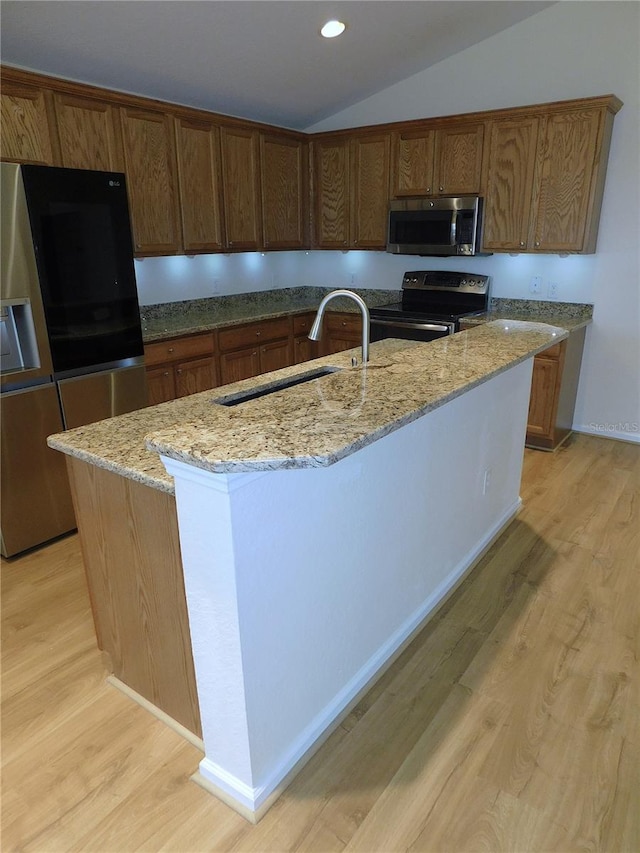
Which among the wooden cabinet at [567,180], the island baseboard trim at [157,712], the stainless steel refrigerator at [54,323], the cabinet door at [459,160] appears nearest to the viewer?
the island baseboard trim at [157,712]

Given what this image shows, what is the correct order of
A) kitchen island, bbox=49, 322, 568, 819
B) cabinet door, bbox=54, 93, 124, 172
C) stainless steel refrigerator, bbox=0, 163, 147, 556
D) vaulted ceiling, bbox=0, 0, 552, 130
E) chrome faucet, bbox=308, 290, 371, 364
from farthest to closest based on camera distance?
cabinet door, bbox=54, 93, 124, 172 → vaulted ceiling, bbox=0, 0, 552, 130 → stainless steel refrigerator, bbox=0, 163, 147, 556 → chrome faucet, bbox=308, 290, 371, 364 → kitchen island, bbox=49, 322, 568, 819

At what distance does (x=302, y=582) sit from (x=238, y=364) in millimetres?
2905

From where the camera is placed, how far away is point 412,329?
14.0 feet

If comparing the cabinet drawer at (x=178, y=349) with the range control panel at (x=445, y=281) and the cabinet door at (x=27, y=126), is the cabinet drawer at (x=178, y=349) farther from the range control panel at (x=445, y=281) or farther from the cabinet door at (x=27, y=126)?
the range control panel at (x=445, y=281)

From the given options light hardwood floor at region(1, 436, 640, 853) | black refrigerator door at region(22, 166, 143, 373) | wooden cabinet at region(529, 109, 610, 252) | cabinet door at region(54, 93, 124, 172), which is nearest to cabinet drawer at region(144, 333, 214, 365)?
black refrigerator door at region(22, 166, 143, 373)

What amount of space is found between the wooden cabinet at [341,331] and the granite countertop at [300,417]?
2.41m

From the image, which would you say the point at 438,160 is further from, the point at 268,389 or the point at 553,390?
the point at 268,389

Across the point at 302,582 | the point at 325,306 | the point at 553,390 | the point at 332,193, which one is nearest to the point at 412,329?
the point at 553,390

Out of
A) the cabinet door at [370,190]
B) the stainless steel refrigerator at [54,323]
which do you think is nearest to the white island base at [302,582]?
the stainless steel refrigerator at [54,323]

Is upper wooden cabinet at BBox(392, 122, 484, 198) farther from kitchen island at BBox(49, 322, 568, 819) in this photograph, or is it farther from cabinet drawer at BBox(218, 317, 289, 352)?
kitchen island at BBox(49, 322, 568, 819)

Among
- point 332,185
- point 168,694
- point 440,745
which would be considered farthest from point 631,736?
point 332,185

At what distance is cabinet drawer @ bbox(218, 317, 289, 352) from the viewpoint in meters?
4.11

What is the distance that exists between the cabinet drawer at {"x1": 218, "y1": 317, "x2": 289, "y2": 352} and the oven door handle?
75 centimetres

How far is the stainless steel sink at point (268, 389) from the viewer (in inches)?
77.7
